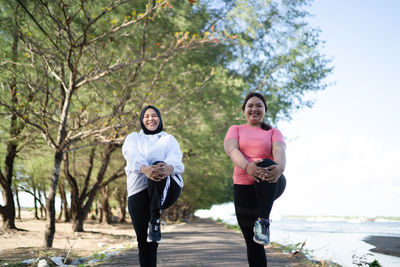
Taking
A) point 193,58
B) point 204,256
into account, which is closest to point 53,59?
point 193,58

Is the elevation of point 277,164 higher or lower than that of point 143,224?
higher

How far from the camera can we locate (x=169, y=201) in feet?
14.0

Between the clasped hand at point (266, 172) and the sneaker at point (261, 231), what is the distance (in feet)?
1.26

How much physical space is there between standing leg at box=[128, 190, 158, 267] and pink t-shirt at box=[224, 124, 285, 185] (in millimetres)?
1003

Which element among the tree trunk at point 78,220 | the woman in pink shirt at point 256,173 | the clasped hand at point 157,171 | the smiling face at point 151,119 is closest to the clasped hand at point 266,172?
the woman in pink shirt at point 256,173

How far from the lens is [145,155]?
14.5ft

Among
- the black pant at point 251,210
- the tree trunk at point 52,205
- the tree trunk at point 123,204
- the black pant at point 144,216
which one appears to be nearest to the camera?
the black pant at point 251,210

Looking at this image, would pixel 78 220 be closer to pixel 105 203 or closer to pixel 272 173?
pixel 105 203

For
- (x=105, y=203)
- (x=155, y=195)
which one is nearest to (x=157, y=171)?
(x=155, y=195)

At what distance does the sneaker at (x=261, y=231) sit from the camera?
12.0 feet

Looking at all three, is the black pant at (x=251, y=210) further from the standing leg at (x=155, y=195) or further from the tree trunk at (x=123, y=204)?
the tree trunk at (x=123, y=204)

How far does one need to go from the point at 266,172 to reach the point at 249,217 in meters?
0.55

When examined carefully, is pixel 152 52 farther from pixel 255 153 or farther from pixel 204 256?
pixel 255 153

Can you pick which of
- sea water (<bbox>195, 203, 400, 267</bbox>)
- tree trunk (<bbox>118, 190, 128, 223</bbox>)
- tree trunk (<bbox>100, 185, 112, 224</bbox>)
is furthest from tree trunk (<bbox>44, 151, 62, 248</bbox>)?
tree trunk (<bbox>118, 190, 128, 223</bbox>)
